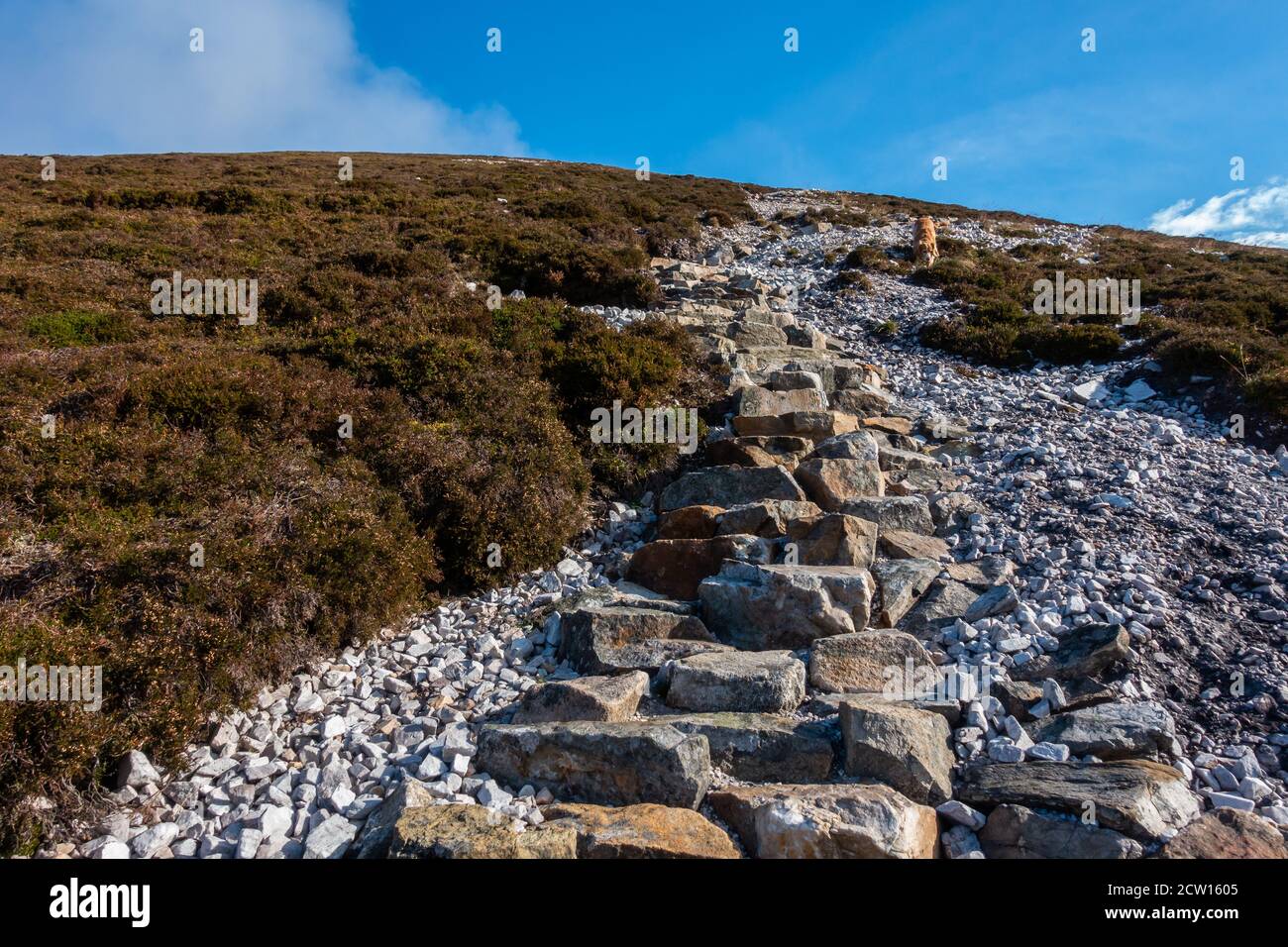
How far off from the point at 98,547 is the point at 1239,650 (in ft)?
30.9

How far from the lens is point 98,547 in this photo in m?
5.71

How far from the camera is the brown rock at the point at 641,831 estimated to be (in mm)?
3832

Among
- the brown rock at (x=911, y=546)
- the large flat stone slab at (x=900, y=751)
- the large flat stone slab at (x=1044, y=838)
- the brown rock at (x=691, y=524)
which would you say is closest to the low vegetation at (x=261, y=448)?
the brown rock at (x=691, y=524)

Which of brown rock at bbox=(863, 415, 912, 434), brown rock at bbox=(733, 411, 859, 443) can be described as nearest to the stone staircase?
brown rock at bbox=(733, 411, 859, 443)

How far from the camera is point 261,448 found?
802cm

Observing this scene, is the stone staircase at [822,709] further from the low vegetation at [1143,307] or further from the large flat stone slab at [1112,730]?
the low vegetation at [1143,307]

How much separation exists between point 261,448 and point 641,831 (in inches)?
255

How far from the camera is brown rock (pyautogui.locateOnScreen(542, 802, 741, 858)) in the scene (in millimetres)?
3832

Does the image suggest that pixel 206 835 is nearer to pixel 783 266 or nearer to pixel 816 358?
pixel 816 358

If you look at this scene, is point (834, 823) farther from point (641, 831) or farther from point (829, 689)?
point (829, 689)

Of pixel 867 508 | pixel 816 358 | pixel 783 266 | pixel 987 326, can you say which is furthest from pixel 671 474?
pixel 783 266

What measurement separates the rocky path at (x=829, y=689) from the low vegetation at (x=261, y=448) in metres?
0.49

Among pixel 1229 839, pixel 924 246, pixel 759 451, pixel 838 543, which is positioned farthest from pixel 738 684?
pixel 924 246

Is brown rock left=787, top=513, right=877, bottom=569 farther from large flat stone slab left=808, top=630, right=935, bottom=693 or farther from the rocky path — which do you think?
large flat stone slab left=808, top=630, right=935, bottom=693
